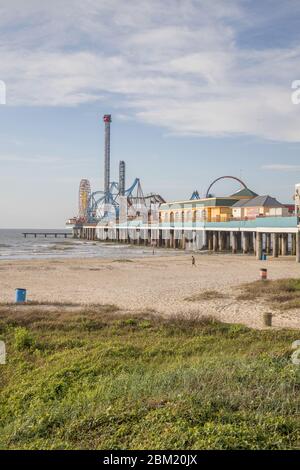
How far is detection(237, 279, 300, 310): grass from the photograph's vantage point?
57.0 ft

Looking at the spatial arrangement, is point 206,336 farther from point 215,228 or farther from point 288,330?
point 215,228

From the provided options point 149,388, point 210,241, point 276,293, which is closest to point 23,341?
point 149,388

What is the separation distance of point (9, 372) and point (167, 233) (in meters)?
70.5

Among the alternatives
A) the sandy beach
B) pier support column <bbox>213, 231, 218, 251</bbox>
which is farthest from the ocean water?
the sandy beach

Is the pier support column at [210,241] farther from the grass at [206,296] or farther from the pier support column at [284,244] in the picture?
the grass at [206,296]

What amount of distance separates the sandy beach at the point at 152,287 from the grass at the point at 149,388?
385cm

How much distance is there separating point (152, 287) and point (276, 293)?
6.46 m

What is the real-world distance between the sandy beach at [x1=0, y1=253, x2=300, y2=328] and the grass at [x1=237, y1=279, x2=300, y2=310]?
54cm

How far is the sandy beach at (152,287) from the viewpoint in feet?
54.7

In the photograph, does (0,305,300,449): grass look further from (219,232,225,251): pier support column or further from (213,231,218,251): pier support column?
(213,231,218,251): pier support column

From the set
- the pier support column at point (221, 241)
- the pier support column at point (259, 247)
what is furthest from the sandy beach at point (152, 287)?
the pier support column at point (221, 241)

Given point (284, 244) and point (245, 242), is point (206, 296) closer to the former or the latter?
point (284, 244)
